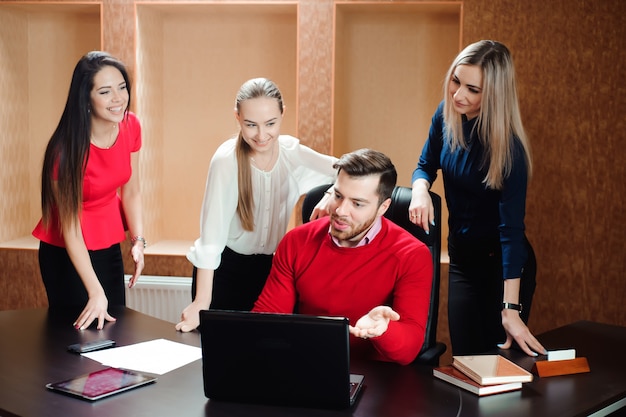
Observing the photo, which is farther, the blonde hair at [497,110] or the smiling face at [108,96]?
the smiling face at [108,96]

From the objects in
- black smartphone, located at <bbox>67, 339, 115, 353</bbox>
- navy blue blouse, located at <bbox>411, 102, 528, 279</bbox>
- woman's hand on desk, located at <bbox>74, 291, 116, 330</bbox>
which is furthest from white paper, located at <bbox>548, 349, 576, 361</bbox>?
woman's hand on desk, located at <bbox>74, 291, 116, 330</bbox>

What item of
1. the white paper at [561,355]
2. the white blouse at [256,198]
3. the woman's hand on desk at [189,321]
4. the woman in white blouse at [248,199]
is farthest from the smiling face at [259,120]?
the white paper at [561,355]

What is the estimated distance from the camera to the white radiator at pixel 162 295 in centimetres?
404

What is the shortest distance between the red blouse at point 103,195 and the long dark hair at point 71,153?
0.30 feet

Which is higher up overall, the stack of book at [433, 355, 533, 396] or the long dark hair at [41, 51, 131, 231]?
the long dark hair at [41, 51, 131, 231]

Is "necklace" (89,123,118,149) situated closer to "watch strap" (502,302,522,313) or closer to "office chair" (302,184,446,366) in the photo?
"office chair" (302,184,446,366)

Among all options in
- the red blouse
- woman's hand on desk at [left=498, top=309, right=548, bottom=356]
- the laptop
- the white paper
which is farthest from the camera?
the red blouse

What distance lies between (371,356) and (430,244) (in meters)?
0.49

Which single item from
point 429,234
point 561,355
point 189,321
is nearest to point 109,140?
point 189,321

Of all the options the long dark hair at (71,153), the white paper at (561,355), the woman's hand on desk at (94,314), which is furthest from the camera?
the long dark hair at (71,153)

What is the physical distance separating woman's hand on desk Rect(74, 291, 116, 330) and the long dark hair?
0.29 metres

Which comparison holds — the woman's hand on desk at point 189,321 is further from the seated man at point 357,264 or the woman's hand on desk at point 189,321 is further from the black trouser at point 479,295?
the black trouser at point 479,295

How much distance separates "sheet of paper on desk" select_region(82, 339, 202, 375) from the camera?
6.49 feet

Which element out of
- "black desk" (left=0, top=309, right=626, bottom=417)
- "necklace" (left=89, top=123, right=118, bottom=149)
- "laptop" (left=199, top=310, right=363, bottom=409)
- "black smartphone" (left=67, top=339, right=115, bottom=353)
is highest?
"necklace" (left=89, top=123, right=118, bottom=149)
